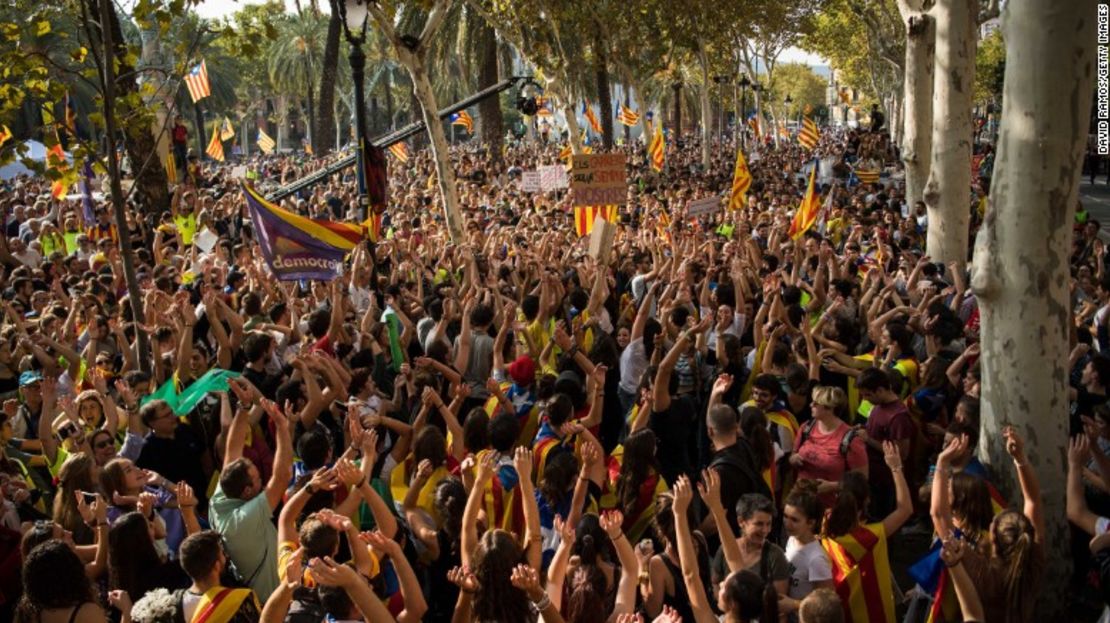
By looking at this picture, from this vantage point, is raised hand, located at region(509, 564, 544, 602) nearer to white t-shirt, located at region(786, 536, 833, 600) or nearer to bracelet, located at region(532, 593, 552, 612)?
bracelet, located at region(532, 593, 552, 612)

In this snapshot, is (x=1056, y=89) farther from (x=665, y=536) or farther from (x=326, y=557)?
(x=326, y=557)

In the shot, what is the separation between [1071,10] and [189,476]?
5.21 meters

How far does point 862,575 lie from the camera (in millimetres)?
4664

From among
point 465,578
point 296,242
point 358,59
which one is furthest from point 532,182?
point 465,578

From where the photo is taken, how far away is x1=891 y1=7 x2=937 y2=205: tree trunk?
13.7m

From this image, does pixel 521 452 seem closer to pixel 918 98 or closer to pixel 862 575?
pixel 862 575

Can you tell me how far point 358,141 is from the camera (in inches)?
492

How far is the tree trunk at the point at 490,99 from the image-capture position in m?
36.7

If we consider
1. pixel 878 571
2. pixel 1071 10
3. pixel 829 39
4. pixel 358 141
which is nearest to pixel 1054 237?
pixel 1071 10

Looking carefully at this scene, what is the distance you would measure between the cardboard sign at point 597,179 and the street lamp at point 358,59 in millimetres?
2666

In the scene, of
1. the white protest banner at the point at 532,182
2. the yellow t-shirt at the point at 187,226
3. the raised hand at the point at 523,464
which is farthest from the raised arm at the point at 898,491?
the white protest banner at the point at 532,182

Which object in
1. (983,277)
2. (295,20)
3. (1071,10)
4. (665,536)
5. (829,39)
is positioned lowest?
(665,536)

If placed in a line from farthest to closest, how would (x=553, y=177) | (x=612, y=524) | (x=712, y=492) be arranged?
(x=553, y=177) → (x=712, y=492) → (x=612, y=524)

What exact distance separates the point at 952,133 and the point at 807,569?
9552 millimetres
